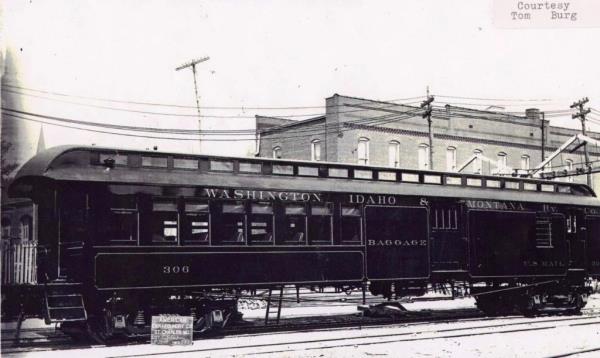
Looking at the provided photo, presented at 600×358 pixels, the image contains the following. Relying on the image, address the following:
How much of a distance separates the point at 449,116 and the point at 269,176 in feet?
83.7

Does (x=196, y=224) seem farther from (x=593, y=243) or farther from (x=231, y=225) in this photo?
(x=593, y=243)

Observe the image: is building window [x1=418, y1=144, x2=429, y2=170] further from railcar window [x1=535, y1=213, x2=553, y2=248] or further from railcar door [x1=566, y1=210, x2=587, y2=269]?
railcar window [x1=535, y1=213, x2=553, y2=248]

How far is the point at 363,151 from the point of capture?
35.0m

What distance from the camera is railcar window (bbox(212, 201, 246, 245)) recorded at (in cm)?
1332

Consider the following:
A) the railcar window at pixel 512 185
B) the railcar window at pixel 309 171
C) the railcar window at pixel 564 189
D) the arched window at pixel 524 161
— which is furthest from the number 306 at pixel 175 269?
the arched window at pixel 524 161

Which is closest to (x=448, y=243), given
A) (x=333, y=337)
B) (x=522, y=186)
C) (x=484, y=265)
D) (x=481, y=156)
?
(x=484, y=265)

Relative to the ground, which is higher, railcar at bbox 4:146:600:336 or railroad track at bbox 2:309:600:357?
railcar at bbox 4:146:600:336

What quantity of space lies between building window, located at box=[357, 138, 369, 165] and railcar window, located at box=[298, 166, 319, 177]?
19.9 metres

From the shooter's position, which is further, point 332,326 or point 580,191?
point 580,191

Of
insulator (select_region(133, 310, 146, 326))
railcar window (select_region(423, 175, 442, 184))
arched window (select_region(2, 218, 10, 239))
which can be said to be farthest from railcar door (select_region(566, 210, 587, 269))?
arched window (select_region(2, 218, 10, 239))

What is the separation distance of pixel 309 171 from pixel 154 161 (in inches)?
142

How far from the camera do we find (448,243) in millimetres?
16781

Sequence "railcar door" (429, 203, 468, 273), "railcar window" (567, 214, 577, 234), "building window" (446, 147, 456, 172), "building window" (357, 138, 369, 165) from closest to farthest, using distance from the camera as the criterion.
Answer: "railcar door" (429, 203, 468, 273), "railcar window" (567, 214, 577, 234), "building window" (357, 138, 369, 165), "building window" (446, 147, 456, 172)

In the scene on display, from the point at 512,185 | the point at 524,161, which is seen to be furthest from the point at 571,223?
the point at 524,161
